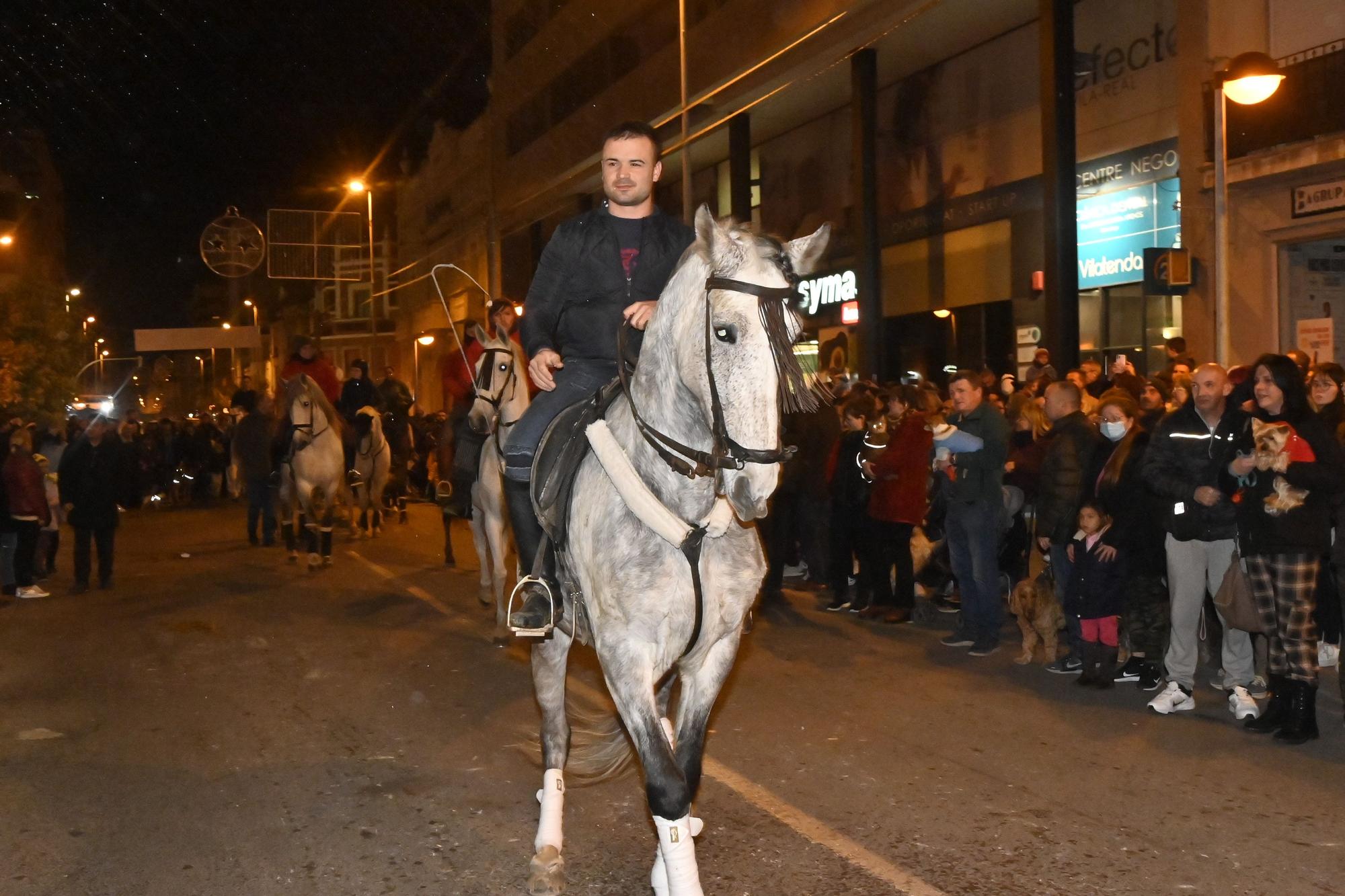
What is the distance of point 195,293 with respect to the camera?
9562cm

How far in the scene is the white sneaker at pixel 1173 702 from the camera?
8.07 meters

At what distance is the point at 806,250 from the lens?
13.4ft

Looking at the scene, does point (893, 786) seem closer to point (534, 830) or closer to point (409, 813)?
point (534, 830)

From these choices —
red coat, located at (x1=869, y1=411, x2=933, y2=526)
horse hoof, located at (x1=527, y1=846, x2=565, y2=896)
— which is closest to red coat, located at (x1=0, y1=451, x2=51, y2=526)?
red coat, located at (x1=869, y1=411, x2=933, y2=526)

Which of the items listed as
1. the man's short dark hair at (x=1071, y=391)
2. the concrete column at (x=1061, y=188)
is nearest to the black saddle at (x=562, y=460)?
the man's short dark hair at (x=1071, y=391)

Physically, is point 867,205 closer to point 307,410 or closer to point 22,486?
point 307,410

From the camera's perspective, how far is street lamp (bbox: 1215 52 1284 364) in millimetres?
12383

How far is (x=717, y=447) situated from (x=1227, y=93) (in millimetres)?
11484

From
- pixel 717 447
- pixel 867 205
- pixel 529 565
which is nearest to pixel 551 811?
pixel 529 565

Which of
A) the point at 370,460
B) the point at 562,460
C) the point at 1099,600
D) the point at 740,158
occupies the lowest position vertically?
the point at 1099,600

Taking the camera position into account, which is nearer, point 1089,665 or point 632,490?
point 632,490

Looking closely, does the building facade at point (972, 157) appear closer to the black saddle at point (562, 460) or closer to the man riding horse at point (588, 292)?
the man riding horse at point (588, 292)

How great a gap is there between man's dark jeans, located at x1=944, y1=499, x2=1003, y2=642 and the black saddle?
19.9 feet

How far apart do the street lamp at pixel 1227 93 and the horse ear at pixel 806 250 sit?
10.1m
